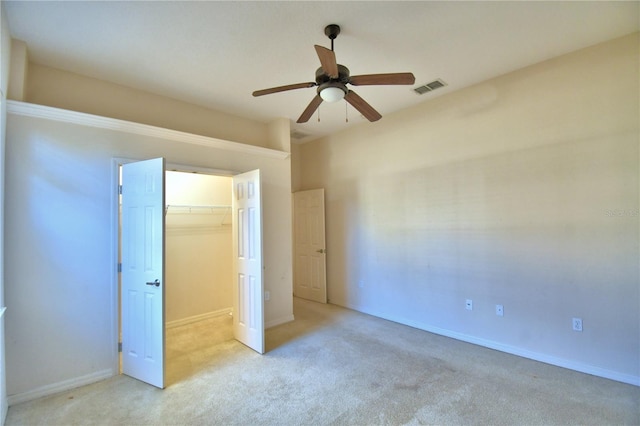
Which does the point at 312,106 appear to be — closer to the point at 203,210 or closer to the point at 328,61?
the point at 328,61

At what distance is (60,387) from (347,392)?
252 centimetres

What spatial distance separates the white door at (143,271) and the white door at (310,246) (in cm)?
302

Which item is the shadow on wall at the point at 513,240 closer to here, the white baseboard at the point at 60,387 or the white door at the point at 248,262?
the white door at the point at 248,262

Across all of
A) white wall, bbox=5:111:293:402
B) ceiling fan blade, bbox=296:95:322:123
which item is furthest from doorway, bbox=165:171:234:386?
ceiling fan blade, bbox=296:95:322:123

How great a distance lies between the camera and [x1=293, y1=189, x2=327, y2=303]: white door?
5355 millimetres

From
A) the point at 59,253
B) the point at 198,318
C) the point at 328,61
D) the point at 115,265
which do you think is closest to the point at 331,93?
the point at 328,61

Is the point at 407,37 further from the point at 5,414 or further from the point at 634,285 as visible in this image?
the point at 5,414

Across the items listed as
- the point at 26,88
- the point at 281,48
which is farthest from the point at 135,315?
the point at 281,48

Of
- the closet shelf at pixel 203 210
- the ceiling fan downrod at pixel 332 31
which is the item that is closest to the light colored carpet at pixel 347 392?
the closet shelf at pixel 203 210

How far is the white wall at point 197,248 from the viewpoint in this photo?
424cm

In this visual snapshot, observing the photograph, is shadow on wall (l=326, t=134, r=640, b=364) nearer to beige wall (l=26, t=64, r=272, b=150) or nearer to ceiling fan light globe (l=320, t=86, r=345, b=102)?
ceiling fan light globe (l=320, t=86, r=345, b=102)

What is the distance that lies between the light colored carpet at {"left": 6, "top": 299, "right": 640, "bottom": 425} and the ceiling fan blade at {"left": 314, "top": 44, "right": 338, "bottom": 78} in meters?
2.52

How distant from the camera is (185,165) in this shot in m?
3.46

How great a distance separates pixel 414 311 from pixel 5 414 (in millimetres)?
4154
